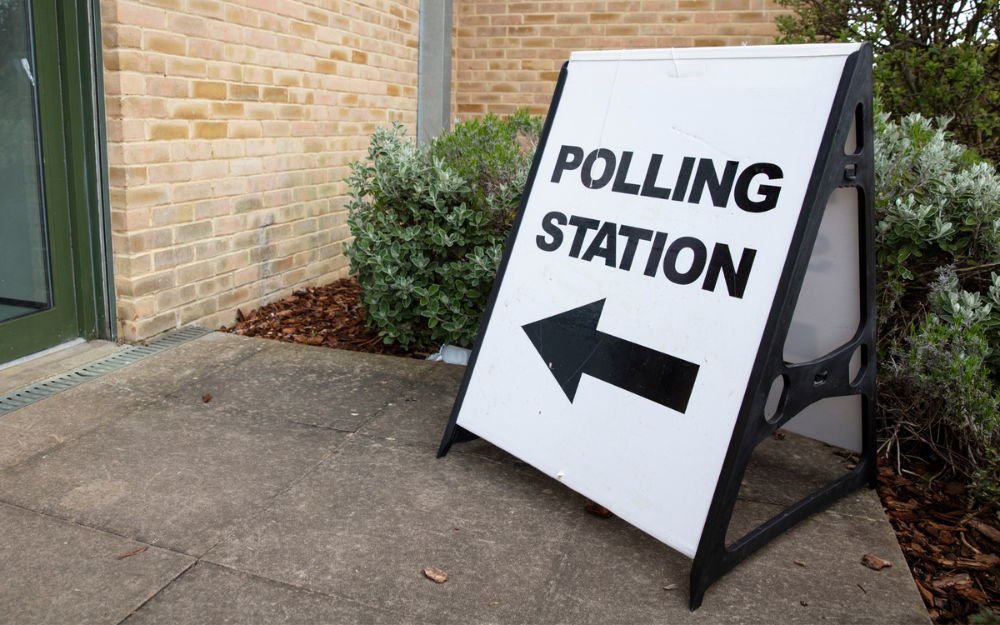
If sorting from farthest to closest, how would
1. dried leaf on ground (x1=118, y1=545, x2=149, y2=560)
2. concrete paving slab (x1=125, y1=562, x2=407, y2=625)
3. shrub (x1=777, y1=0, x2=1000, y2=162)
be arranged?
shrub (x1=777, y1=0, x2=1000, y2=162)
dried leaf on ground (x1=118, y1=545, x2=149, y2=560)
concrete paving slab (x1=125, y1=562, x2=407, y2=625)

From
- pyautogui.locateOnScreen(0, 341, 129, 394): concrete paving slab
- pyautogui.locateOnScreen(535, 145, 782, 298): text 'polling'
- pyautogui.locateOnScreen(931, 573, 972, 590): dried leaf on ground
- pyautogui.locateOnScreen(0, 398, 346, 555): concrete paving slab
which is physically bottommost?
pyautogui.locateOnScreen(931, 573, 972, 590): dried leaf on ground

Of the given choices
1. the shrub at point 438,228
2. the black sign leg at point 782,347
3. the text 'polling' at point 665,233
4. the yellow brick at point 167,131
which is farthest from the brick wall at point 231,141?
the black sign leg at point 782,347

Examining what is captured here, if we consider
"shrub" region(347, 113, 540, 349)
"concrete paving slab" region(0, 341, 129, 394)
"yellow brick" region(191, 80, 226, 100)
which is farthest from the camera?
"yellow brick" region(191, 80, 226, 100)

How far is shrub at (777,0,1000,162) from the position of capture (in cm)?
450

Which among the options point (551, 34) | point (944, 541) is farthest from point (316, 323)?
point (551, 34)

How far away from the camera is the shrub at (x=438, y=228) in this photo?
12.5 feet

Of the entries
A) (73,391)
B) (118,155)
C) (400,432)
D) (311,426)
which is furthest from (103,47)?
(400,432)

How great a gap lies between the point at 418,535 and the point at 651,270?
3.64ft

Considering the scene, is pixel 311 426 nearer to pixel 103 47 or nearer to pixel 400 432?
pixel 400 432

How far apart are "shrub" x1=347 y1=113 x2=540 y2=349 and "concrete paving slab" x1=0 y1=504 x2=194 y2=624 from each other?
1937 mm

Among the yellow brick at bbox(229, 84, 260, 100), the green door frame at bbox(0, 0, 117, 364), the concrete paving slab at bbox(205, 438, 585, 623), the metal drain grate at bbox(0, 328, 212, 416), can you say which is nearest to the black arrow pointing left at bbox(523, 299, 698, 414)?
the concrete paving slab at bbox(205, 438, 585, 623)

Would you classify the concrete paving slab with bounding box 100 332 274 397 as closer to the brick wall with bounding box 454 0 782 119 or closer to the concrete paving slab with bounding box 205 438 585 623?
the concrete paving slab with bounding box 205 438 585 623

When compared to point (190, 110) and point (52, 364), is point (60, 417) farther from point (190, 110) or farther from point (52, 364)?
point (190, 110)

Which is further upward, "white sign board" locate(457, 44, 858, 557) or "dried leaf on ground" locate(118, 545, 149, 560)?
"white sign board" locate(457, 44, 858, 557)
